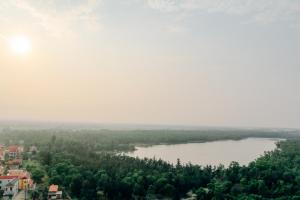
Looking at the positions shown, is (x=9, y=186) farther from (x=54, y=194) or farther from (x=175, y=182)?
(x=175, y=182)

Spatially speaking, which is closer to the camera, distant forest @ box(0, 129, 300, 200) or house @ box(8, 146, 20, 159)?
distant forest @ box(0, 129, 300, 200)

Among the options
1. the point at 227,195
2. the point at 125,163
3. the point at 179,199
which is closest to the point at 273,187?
the point at 227,195

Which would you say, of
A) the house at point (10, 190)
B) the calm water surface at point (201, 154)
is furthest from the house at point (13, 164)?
the calm water surface at point (201, 154)

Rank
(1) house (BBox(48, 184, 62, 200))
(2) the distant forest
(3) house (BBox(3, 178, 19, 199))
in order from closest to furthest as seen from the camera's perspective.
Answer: (1) house (BBox(48, 184, 62, 200)) < (2) the distant forest < (3) house (BBox(3, 178, 19, 199))

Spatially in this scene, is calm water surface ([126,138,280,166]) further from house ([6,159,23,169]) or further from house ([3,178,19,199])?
house ([3,178,19,199])

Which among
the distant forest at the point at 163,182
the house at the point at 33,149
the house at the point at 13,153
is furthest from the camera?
the house at the point at 33,149

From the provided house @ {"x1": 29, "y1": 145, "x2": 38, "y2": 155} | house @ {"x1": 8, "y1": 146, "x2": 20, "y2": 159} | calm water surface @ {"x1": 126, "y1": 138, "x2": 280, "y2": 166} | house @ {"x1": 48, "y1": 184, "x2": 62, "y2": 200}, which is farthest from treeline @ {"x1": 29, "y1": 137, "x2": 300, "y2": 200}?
calm water surface @ {"x1": 126, "y1": 138, "x2": 280, "y2": 166}

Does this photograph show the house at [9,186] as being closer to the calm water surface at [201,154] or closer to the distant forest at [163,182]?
the distant forest at [163,182]

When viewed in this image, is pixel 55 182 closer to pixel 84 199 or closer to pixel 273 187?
pixel 84 199
